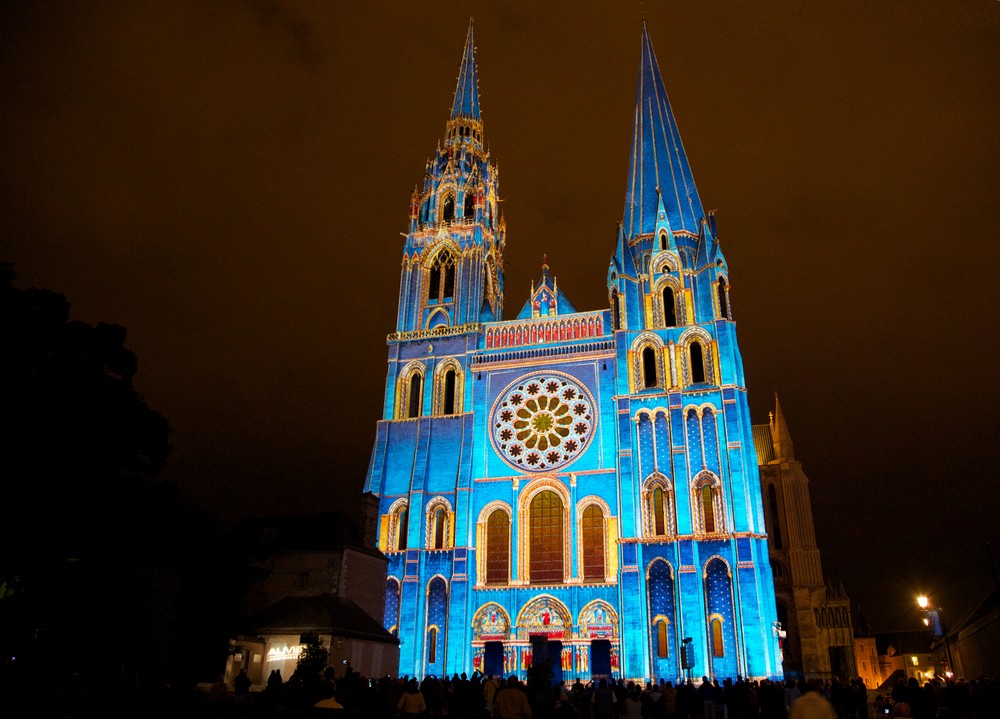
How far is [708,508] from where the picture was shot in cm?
3566

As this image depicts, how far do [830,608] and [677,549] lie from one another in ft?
84.7

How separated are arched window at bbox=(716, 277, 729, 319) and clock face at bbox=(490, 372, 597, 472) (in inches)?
322

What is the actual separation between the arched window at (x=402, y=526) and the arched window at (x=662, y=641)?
1302cm

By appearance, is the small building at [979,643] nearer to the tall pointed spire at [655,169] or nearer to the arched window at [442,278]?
the tall pointed spire at [655,169]

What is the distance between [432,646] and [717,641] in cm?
1309

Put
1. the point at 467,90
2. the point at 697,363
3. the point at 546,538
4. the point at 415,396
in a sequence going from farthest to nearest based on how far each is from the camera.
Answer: the point at 467,90 → the point at 415,396 → the point at 697,363 → the point at 546,538

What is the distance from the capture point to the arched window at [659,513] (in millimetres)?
35619

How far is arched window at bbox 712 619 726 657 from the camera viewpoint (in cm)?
3266

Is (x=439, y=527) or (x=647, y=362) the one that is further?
(x=647, y=362)

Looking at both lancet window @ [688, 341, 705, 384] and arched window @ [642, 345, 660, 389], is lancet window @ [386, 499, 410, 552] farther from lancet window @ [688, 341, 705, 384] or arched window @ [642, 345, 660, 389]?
lancet window @ [688, 341, 705, 384]

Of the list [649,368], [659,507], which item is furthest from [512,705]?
[649,368]

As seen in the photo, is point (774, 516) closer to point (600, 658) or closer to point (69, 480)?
point (600, 658)

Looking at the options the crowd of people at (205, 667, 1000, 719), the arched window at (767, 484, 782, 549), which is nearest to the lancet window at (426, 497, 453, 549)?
the crowd of people at (205, 667, 1000, 719)

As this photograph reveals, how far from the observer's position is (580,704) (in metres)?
19.1
